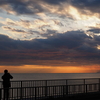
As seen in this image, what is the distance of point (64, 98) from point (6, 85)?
15.7 feet

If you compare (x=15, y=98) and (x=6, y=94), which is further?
(x=15, y=98)

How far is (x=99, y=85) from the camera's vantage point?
989 inches

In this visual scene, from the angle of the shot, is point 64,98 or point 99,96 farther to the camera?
point 99,96

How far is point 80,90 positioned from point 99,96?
Result: 196 cm

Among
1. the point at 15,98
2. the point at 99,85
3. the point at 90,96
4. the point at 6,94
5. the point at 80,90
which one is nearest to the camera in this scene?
the point at 6,94

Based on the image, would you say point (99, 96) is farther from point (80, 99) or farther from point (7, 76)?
point (7, 76)

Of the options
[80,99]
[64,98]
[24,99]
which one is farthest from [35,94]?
[80,99]

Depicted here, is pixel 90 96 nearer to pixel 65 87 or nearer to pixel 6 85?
pixel 65 87

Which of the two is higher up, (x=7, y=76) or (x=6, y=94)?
(x=7, y=76)

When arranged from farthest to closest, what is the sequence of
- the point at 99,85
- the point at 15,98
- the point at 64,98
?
the point at 99,85 < the point at 64,98 < the point at 15,98

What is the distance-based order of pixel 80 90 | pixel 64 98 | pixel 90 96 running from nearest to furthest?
pixel 64 98, pixel 90 96, pixel 80 90

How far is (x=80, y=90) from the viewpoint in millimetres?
23250

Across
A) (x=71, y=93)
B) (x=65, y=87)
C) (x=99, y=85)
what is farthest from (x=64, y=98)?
(x=99, y=85)

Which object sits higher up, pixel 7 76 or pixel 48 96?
pixel 7 76
